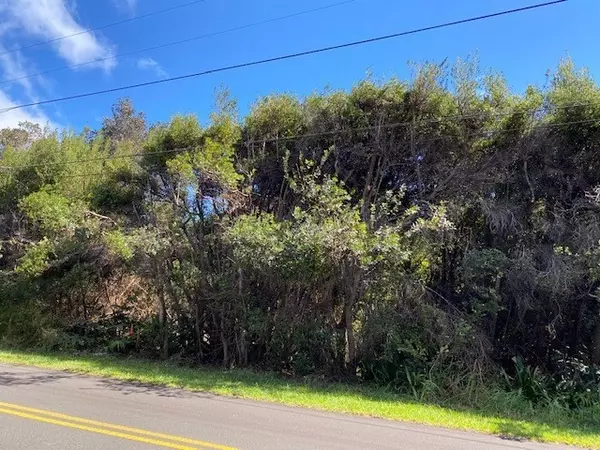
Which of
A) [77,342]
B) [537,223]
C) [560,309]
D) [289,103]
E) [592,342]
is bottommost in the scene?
[77,342]

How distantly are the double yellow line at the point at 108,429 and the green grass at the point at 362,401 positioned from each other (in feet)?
10.3

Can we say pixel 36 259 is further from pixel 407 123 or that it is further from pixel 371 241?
pixel 407 123

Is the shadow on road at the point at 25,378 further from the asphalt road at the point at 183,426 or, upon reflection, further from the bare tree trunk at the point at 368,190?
the bare tree trunk at the point at 368,190

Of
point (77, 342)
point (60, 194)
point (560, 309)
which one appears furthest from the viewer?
point (60, 194)

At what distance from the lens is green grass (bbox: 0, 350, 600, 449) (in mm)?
7629

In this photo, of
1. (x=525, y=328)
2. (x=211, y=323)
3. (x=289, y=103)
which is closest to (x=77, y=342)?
(x=211, y=323)

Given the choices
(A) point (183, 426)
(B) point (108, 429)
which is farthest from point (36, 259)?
(A) point (183, 426)

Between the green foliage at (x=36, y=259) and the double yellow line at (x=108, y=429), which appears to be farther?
the green foliage at (x=36, y=259)

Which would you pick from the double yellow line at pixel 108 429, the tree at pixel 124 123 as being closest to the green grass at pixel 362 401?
the double yellow line at pixel 108 429

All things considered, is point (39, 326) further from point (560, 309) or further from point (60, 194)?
point (560, 309)

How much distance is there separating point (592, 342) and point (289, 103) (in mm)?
9974

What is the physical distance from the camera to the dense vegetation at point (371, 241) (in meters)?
11.0

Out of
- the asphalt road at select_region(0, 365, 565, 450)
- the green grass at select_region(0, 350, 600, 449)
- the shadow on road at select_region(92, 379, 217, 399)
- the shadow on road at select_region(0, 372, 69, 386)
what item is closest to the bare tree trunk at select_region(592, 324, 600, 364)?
the green grass at select_region(0, 350, 600, 449)

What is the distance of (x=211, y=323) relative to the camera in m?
14.4
